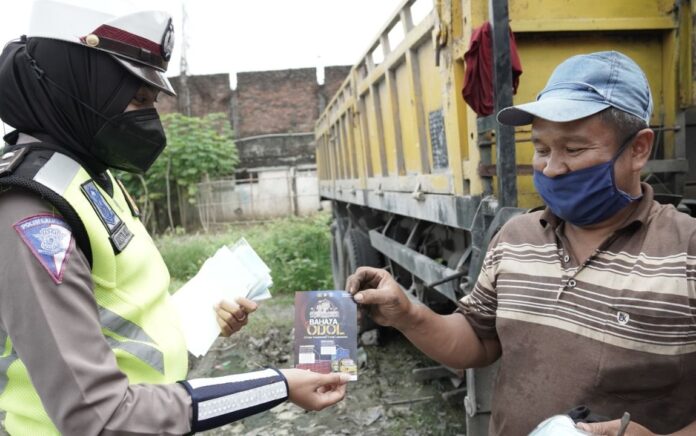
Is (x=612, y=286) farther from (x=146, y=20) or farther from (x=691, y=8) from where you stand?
(x=691, y=8)

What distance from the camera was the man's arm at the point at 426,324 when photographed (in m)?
1.66

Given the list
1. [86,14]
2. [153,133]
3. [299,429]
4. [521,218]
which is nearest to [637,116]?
[521,218]

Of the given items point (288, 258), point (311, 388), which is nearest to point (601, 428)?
point (311, 388)

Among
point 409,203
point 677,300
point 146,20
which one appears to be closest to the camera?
point 677,300

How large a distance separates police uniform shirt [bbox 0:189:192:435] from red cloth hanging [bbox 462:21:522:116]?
5.38ft

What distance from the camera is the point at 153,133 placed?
1398 millimetres

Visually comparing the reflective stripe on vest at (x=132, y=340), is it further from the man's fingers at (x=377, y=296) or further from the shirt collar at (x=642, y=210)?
the shirt collar at (x=642, y=210)

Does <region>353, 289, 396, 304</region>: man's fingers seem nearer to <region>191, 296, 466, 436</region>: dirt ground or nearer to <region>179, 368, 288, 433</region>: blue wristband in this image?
<region>179, 368, 288, 433</region>: blue wristband

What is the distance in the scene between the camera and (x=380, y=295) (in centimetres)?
165

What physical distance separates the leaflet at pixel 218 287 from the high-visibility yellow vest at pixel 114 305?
29 centimetres

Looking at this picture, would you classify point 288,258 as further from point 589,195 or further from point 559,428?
point 559,428

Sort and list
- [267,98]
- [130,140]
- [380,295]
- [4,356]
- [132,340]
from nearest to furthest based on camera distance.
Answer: [4,356], [132,340], [130,140], [380,295], [267,98]

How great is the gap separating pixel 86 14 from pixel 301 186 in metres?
15.7

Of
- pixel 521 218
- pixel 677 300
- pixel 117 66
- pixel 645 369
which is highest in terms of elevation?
pixel 117 66
